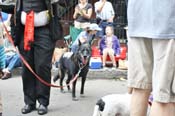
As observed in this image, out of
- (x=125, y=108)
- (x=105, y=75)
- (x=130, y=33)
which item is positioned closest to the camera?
(x=130, y=33)

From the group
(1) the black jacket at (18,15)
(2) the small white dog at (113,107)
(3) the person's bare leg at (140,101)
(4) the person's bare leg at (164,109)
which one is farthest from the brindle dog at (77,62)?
(4) the person's bare leg at (164,109)

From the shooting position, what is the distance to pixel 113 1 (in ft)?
40.1

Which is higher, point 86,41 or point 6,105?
point 86,41

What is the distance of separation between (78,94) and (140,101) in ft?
15.0

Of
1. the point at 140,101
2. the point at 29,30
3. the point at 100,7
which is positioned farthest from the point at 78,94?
the point at 140,101

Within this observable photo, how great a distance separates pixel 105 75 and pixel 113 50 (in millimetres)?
939

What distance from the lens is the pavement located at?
6.48 metres

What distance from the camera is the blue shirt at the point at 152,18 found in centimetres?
266

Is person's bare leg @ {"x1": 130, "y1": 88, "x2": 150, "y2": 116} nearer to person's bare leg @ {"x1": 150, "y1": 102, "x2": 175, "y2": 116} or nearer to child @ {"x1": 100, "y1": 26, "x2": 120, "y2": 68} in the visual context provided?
person's bare leg @ {"x1": 150, "y1": 102, "x2": 175, "y2": 116}

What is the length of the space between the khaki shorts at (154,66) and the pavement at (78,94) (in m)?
3.40

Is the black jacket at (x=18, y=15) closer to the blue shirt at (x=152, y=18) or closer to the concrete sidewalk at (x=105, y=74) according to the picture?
the concrete sidewalk at (x=105, y=74)

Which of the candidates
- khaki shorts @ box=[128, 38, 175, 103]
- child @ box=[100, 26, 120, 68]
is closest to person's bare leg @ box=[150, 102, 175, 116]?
khaki shorts @ box=[128, 38, 175, 103]

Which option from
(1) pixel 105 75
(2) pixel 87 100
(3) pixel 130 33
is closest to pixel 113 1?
(1) pixel 105 75

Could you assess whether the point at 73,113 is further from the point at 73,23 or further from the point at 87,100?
the point at 73,23
